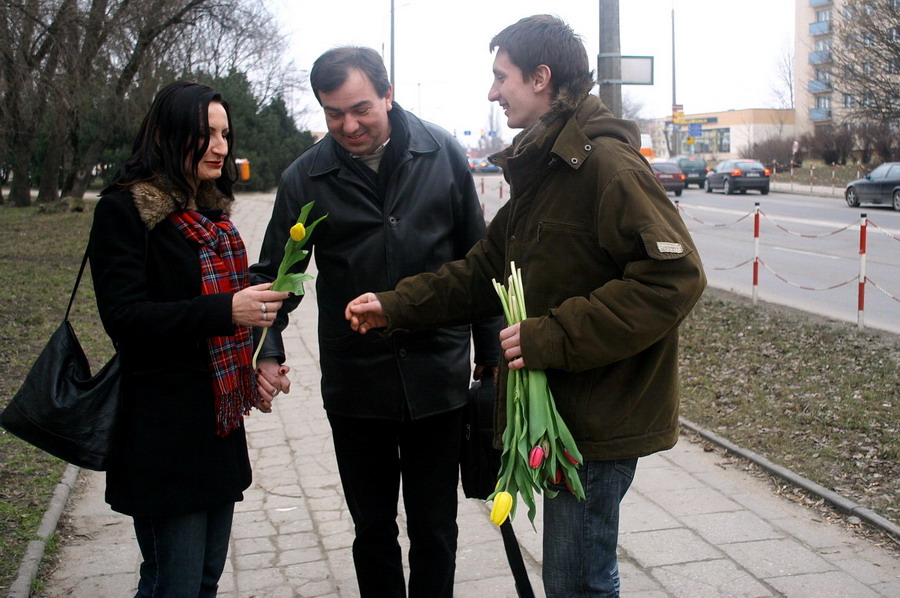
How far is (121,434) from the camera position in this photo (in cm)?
263

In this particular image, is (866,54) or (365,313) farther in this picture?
(866,54)

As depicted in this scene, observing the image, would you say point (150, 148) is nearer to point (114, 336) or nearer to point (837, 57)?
point (114, 336)

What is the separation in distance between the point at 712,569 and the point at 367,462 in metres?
1.76

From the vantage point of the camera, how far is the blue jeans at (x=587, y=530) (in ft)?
7.99

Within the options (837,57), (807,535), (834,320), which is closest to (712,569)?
(807,535)

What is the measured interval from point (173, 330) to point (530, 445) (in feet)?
3.33

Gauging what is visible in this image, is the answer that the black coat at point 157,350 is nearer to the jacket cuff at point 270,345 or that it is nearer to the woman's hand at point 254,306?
the woman's hand at point 254,306

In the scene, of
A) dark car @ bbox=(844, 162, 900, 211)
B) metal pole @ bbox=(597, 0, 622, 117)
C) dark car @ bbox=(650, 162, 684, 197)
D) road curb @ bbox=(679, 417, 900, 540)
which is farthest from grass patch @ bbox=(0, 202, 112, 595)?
dark car @ bbox=(844, 162, 900, 211)

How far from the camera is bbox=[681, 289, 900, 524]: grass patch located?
17.5 feet

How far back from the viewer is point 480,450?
10.6 ft

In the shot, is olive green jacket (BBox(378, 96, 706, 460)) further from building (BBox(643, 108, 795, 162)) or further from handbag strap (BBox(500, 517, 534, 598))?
building (BBox(643, 108, 795, 162))

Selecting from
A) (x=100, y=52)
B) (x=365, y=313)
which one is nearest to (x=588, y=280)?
(x=365, y=313)

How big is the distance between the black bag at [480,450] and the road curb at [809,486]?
2236 millimetres

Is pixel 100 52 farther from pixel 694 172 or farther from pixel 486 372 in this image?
pixel 694 172
